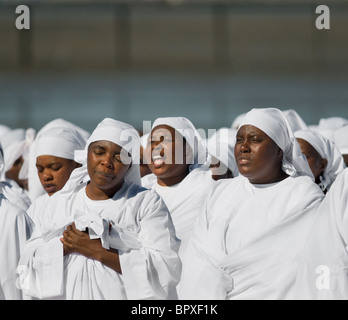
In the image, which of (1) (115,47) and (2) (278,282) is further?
(1) (115,47)

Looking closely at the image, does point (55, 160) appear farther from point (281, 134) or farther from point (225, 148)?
A: point (281, 134)

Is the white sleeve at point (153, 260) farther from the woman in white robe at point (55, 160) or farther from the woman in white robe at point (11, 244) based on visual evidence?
the woman in white robe at point (55, 160)

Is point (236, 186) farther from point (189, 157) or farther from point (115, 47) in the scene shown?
point (115, 47)

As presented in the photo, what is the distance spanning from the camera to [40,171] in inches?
322

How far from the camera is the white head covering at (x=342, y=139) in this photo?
31.2 ft

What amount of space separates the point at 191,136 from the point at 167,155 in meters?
0.31

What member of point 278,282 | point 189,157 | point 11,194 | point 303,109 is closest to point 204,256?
point 278,282

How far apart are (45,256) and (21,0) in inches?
745

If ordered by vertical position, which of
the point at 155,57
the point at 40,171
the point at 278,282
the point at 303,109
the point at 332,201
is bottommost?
the point at 278,282

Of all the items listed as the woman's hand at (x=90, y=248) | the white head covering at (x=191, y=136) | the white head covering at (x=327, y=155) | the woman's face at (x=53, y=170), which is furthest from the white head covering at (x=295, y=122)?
the woman's hand at (x=90, y=248)

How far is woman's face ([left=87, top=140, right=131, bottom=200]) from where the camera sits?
6535 mm

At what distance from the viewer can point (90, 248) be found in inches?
252

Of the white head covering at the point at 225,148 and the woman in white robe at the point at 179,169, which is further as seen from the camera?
the white head covering at the point at 225,148

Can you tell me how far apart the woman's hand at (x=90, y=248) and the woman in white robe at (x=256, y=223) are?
53cm
